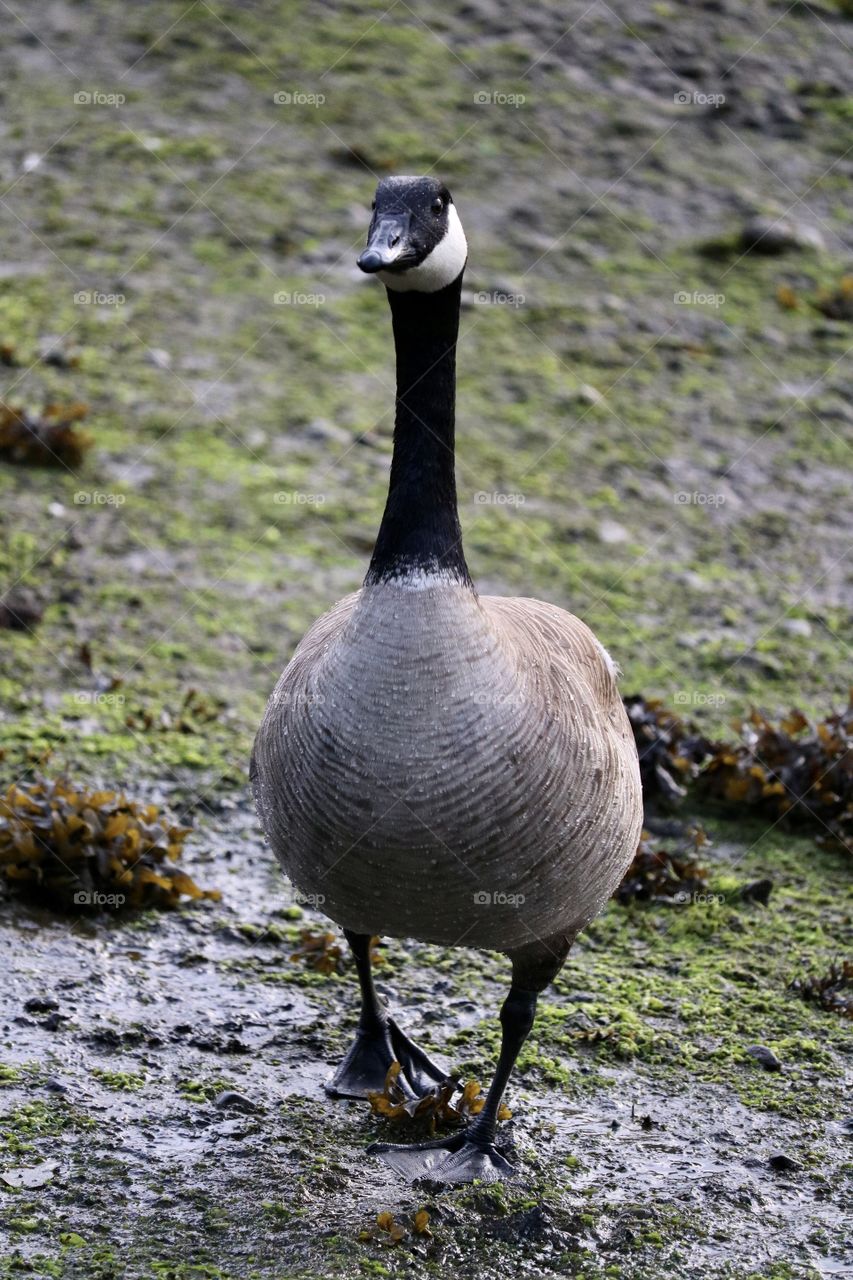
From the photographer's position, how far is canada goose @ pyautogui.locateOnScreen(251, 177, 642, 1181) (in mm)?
4191

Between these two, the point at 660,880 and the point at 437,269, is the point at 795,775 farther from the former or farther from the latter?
the point at 437,269

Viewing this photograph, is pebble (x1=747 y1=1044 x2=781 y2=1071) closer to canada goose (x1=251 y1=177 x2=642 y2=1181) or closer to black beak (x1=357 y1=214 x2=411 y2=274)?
canada goose (x1=251 y1=177 x2=642 y2=1181)

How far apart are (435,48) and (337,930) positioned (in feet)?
34.3

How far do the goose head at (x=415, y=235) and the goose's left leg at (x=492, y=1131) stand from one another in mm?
2068

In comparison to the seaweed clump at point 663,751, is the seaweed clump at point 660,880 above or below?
below

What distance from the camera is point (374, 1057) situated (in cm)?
525

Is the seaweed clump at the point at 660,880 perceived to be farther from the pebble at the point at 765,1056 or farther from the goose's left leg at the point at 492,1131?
the goose's left leg at the point at 492,1131

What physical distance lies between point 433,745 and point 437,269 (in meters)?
1.39

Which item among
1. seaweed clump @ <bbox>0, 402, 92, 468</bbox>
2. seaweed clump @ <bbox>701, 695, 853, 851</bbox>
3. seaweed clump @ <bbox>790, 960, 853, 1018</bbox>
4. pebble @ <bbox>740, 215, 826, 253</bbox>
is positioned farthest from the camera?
pebble @ <bbox>740, 215, 826, 253</bbox>

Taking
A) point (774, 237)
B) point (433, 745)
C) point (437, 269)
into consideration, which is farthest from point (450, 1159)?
point (774, 237)

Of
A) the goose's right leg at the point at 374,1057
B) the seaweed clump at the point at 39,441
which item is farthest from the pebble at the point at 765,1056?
the seaweed clump at the point at 39,441

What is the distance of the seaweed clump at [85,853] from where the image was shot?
597cm

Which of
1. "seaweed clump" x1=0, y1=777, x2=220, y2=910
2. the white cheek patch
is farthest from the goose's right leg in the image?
the white cheek patch

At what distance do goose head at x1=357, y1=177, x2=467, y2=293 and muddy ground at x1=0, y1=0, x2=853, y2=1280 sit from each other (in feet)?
9.09
